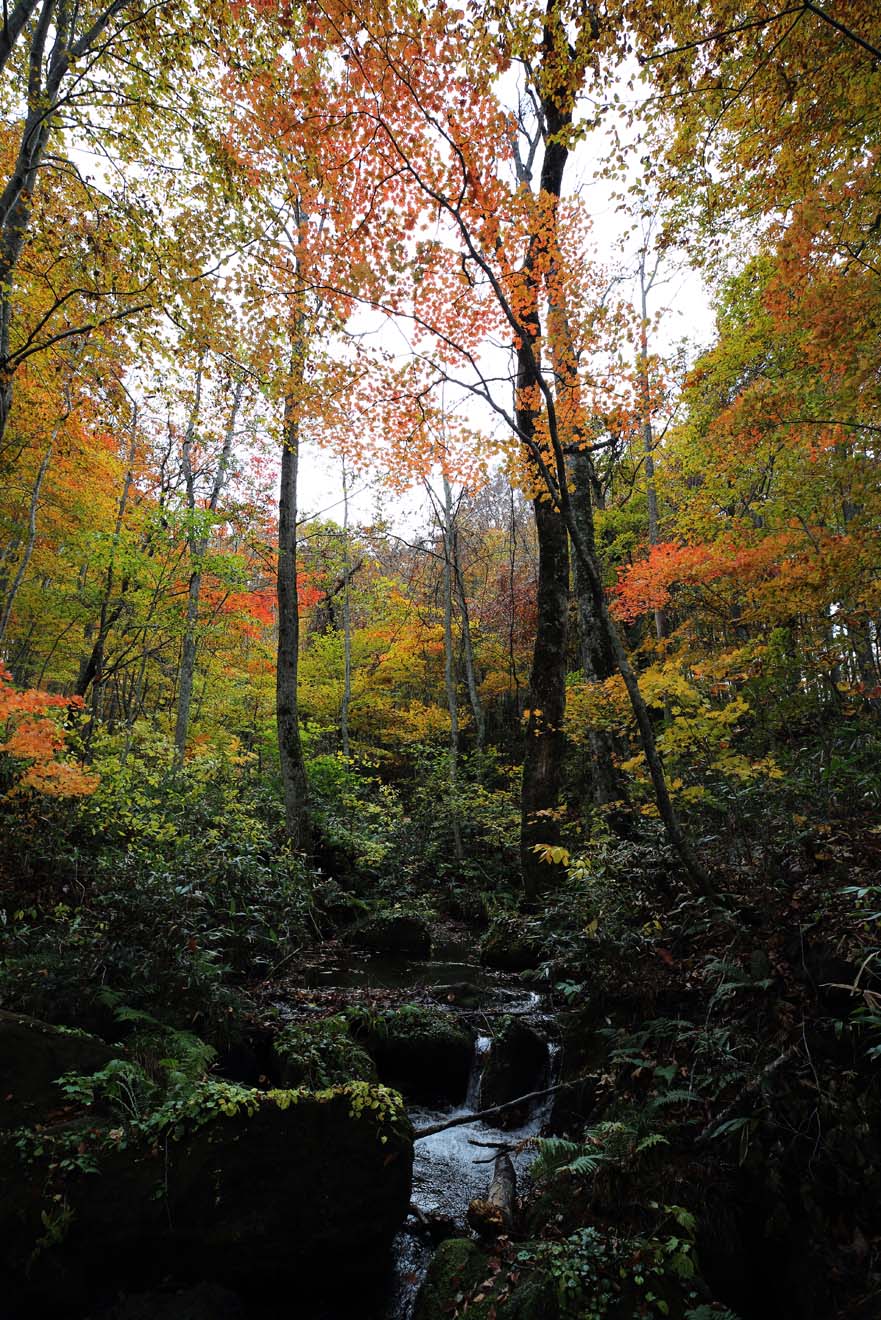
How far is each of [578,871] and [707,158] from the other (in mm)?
7511

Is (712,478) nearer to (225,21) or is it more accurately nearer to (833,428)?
(833,428)

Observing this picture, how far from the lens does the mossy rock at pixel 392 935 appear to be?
9492 mm

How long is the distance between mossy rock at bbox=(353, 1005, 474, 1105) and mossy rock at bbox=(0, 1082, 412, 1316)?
1968 mm

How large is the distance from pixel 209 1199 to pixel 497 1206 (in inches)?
67.9

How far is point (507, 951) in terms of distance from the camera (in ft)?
28.3

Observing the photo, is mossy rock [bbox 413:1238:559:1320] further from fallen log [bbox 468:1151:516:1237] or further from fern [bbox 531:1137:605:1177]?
fern [bbox 531:1137:605:1177]

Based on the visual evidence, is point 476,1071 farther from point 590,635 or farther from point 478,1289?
point 590,635

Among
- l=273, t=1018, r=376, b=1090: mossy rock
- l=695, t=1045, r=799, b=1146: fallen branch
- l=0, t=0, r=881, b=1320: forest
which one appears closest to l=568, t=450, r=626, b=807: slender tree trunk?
l=0, t=0, r=881, b=1320: forest

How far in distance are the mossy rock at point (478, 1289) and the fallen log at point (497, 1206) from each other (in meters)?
0.21

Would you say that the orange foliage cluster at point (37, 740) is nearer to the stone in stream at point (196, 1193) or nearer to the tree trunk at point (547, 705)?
the stone in stream at point (196, 1193)

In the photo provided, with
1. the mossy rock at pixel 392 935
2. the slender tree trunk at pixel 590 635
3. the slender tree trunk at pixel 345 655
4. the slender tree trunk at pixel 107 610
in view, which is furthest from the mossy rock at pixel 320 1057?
the slender tree trunk at pixel 345 655

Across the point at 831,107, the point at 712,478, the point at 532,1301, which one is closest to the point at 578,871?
the point at 532,1301

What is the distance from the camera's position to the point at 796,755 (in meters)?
7.34

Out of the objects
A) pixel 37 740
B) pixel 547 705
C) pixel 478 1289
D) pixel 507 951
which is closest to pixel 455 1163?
pixel 478 1289
